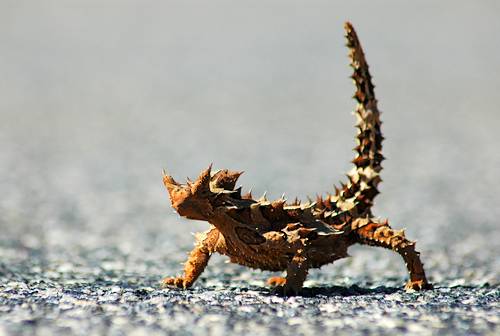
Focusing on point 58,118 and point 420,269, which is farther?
point 58,118

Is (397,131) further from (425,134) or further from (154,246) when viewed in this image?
(154,246)

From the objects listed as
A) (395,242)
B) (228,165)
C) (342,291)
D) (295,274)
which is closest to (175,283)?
(295,274)

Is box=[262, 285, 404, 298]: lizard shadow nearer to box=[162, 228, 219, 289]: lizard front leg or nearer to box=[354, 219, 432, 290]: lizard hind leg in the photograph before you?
box=[354, 219, 432, 290]: lizard hind leg

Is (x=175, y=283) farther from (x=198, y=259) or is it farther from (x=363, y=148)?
(x=363, y=148)

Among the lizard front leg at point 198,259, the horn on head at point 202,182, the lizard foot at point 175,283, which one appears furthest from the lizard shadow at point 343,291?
the horn on head at point 202,182

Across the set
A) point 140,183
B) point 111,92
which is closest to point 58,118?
point 111,92
